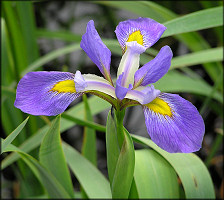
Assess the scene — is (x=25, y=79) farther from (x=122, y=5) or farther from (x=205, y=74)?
(x=205, y=74)

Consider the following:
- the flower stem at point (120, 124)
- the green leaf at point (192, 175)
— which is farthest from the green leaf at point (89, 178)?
the flower stem at point (120, 124)

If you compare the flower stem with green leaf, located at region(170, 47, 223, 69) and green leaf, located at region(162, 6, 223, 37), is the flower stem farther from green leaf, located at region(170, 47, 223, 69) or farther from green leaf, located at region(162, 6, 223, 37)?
green leaf, located at region(170, 47, 223, 69)

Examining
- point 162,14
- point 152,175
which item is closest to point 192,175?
point 152,175

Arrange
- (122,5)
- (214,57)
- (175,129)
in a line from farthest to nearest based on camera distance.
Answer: (122,5) < (214,57) < (175,129)

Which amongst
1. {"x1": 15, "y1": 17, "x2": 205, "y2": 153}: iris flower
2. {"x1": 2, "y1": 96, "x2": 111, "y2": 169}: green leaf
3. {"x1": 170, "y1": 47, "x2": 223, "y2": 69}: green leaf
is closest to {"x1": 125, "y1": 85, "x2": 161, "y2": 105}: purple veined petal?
{"x1": 15, "y1": 17, "x2": 205, "y2": 153}: iris flower

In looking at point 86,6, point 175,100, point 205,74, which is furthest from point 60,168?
point 86,6

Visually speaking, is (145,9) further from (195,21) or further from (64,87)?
(64,87)
